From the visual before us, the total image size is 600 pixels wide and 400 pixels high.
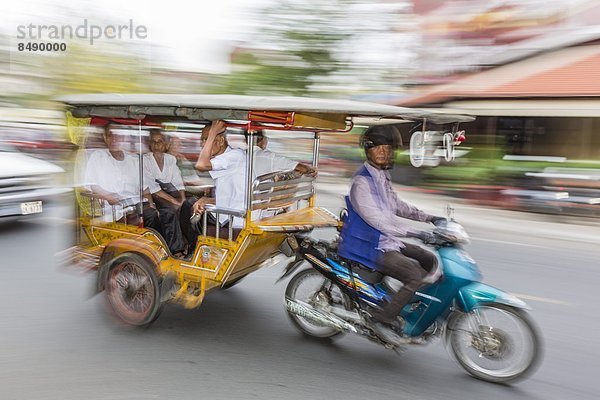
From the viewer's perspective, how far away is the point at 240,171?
169 inches

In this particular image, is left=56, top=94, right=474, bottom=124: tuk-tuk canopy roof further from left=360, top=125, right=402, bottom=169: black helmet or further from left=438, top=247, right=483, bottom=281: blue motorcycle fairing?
left=438, top=247, right=483, bottom=281: blue motorcycle fairing

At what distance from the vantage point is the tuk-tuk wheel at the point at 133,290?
4332 millimetres

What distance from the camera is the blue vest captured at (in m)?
3.89

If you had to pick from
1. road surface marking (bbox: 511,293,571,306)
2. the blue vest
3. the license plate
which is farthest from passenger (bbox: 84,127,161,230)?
road surface marking (bbox: 511,293,571,306)

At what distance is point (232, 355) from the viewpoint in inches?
159

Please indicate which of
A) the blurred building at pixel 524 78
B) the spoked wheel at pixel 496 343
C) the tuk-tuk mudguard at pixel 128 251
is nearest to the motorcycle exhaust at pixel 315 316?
the spoked wheel at pixel 496 343

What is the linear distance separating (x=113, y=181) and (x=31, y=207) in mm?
3714

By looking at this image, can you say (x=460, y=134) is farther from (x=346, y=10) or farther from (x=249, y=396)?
(x=346, y=10)

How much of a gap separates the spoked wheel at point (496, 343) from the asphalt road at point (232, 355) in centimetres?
10

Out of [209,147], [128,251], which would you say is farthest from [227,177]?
[128,251]

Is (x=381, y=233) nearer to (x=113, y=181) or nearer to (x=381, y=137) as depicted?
(x=381, y=137)

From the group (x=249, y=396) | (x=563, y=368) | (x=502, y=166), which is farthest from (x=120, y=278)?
(x=502, y=166)

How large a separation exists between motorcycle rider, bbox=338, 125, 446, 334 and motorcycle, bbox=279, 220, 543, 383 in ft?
0.24

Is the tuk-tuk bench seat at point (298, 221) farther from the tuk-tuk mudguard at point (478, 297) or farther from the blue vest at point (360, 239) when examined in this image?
the tuk-tuk mudguard at point (478, 297)
